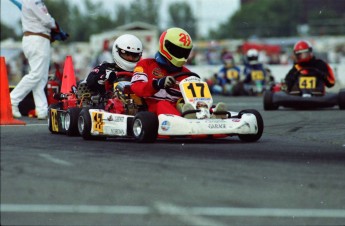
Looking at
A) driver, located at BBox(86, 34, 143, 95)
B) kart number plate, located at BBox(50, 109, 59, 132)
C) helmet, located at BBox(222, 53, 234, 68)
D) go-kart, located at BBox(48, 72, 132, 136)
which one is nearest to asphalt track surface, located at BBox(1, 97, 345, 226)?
go-kart, located at BBox(48, 72, 132, 136)

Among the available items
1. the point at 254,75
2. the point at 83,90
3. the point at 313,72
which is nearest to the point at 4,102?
Answer: the point at 83,90

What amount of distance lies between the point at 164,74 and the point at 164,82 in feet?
1.76

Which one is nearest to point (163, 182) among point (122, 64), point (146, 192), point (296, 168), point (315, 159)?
point (146, 192)

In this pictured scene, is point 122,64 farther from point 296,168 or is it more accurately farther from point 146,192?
point 146,192

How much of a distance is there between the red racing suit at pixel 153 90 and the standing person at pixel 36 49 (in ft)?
8.71

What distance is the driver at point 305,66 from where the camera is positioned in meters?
13.6

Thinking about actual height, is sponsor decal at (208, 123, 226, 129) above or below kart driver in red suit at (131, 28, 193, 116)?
below

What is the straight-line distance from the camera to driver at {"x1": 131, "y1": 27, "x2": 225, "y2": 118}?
7.25 m

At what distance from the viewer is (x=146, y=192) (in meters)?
4.02

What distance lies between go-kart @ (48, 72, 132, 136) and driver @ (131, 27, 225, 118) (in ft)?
1.80

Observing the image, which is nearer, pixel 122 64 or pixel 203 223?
pixel 203 223

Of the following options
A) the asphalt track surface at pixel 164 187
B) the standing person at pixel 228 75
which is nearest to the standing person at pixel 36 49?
the asphalt track surface at pixel 164 187

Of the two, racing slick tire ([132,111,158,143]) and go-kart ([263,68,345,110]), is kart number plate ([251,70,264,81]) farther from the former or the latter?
racing slick tire ([132,111,158,143])

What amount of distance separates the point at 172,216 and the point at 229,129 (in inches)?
132
